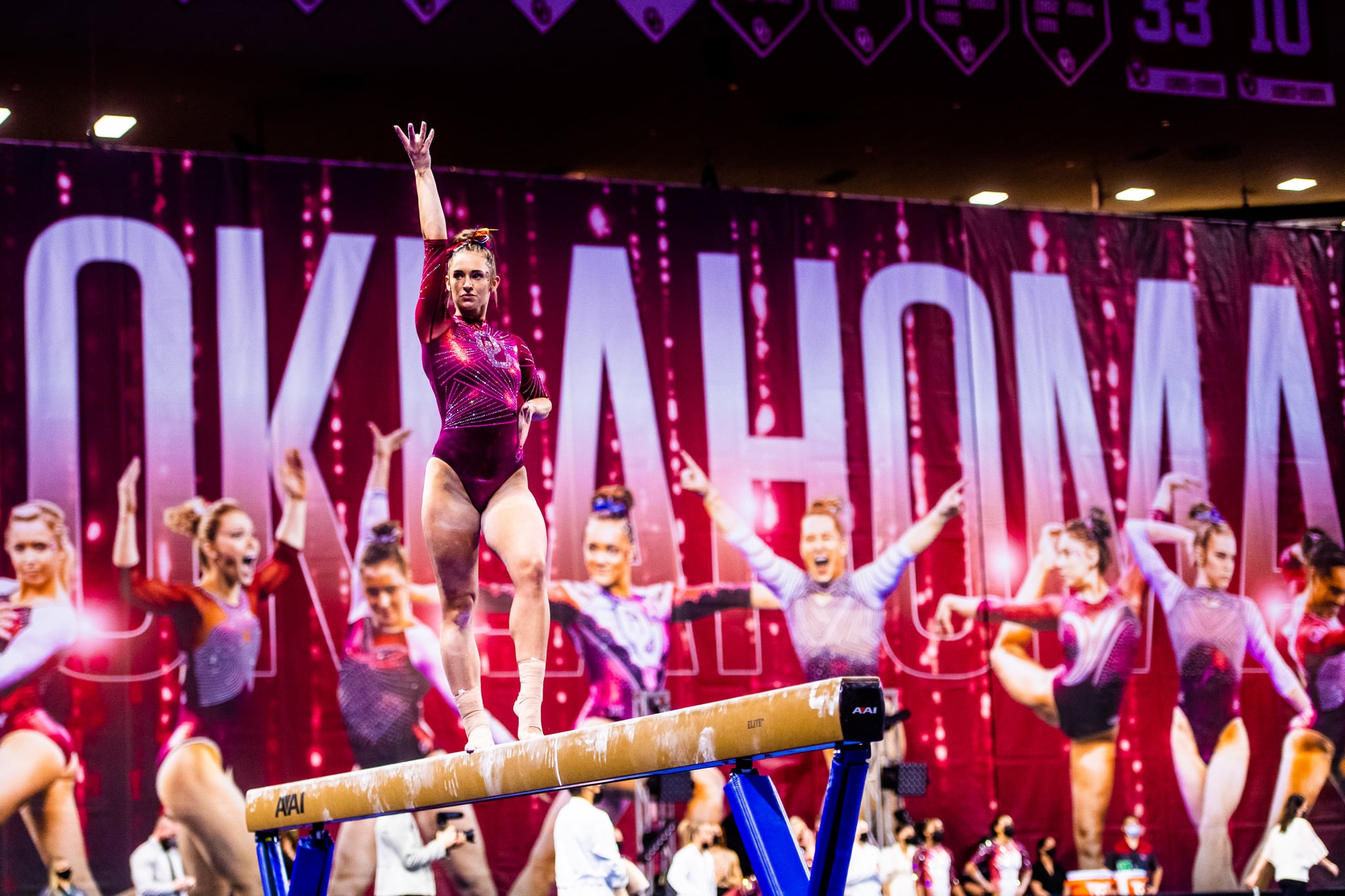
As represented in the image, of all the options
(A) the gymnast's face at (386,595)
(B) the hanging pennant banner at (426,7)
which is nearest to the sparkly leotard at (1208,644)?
(A) the gymnast's face at (386,595)

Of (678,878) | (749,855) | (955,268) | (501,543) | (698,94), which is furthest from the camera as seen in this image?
(955,268)

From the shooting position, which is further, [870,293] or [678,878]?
[870,293]

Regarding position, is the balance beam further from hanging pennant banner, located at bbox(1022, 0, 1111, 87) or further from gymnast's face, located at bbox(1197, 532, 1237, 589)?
gymnast's face, located at bbox(1197, 532, 1237, 589)

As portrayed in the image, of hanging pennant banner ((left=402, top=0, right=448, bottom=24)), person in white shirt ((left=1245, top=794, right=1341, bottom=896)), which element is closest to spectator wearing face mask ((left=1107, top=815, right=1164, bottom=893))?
person in white shirt ((left=1245, top=794, right=1341, bottom=896))

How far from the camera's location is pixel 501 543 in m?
4.96

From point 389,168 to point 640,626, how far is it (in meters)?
4.06

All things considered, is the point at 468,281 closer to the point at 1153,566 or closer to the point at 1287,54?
the point at 1153,566

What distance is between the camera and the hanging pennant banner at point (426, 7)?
37.1 feet

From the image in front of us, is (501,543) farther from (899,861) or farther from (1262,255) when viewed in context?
(1262,255)

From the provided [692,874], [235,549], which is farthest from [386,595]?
[692,874]

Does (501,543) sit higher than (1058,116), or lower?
lower


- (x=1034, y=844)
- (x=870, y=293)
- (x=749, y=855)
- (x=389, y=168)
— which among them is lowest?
→ (x=1034, y=844)

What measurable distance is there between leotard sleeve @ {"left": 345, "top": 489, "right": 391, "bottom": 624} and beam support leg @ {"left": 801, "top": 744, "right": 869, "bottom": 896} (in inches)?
336

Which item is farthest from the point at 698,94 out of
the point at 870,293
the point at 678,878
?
the point at 678,878
